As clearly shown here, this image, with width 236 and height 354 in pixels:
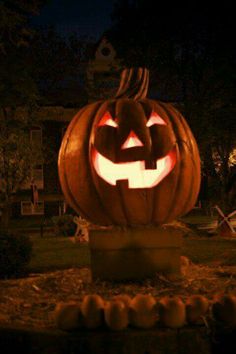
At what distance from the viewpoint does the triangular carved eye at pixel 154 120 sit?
7109 mm

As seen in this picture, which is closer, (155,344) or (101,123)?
(155,344)

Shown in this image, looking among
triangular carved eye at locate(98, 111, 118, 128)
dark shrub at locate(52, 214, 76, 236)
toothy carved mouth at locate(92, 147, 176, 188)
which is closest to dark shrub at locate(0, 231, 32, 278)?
toothy carved mouth at locate(92, 147, 176, 188)

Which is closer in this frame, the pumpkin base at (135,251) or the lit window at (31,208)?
the pumpkin base at (135,251)

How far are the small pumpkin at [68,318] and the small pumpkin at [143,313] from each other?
1.56ft

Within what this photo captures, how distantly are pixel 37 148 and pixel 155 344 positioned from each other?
22.1m

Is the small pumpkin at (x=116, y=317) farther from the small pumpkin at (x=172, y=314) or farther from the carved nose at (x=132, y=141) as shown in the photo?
the carved nose at (x=132, y=141)

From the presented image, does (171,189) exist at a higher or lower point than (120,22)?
lower

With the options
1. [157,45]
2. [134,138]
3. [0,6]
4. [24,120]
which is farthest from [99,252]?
[24,120]

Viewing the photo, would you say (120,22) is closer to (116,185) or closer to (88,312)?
(116,185)

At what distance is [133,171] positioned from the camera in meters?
6.90

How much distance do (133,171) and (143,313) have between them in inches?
90.2

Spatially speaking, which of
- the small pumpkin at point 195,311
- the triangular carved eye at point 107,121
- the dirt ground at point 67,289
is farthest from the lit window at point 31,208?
the small pumpkin at point 195,311

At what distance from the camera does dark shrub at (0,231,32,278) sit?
873 centimetres

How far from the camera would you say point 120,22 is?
18688mm
